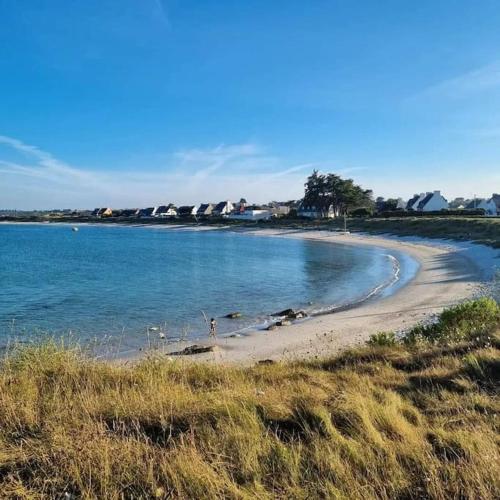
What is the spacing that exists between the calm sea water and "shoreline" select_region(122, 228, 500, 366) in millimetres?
1877

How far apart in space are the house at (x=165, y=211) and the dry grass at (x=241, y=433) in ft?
593

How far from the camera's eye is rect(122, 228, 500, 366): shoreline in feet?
46.0

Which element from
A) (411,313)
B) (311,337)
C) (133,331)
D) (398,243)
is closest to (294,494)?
(311,337)

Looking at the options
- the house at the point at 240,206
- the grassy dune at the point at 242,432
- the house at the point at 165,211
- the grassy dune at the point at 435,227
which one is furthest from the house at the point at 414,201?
the grassy dune at the point at 242,432

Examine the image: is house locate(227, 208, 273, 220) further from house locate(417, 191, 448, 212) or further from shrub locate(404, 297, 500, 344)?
shrub locate(404, 297, 500, 344)

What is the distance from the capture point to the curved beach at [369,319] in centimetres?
1433

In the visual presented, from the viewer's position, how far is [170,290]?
30.4 metres

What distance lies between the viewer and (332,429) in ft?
14.2

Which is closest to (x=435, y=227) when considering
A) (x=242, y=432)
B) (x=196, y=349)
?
(x=196, y=349)

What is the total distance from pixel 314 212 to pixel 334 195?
1944 cm

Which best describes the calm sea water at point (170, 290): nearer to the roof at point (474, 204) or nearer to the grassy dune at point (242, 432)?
the grassy dune at point (242, 432)

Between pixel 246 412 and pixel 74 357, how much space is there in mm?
3469

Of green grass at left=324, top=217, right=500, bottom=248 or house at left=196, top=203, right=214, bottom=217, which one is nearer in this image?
green grass at left=324, top=217, right=500, bottom=248

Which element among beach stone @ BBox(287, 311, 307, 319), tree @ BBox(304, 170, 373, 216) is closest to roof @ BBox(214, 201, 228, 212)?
tree @ BBox(304, 170, 373, 216)
